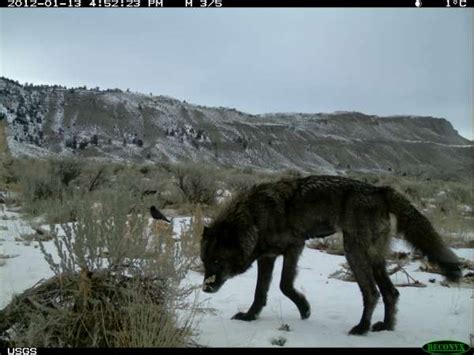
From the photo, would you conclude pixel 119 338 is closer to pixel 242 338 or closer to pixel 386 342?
pixel 242 338

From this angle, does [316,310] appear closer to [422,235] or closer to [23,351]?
[422,235]

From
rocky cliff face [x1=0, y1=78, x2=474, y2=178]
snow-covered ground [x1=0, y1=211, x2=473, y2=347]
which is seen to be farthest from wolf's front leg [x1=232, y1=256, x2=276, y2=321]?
rocky cliff face [x1=0, y1=78, x2=474, y2=178]

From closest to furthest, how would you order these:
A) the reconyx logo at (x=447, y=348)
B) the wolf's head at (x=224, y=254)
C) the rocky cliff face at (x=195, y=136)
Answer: the reconyx logo at (x=447, y=348) → the wolf's head at (x=224, y=254) → the rocky cliff face at (x=195, y=136)

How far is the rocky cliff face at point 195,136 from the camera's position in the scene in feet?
184

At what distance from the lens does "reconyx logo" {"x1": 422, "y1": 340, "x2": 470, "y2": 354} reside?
12.1 feet

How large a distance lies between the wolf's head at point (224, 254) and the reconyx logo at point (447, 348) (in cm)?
196

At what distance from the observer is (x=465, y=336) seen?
4.64 metres

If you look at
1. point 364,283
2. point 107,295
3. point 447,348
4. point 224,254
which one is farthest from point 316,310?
point 107,295

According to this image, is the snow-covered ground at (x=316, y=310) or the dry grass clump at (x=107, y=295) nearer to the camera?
the dry grass clump at (x=107, y=295)

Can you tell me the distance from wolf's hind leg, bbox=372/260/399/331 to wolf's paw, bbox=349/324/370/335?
21cm

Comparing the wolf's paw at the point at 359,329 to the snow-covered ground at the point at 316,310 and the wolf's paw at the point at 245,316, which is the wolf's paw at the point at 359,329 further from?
the wolf's paw at the point at 245,316

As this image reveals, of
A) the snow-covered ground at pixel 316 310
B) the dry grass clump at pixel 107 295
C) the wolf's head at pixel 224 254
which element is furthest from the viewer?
the wolf's head at pixel 224 254

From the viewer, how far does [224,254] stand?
203 inches

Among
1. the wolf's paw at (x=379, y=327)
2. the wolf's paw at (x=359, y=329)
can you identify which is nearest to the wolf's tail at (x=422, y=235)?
the wolf's paw at (x=379, y=327)
